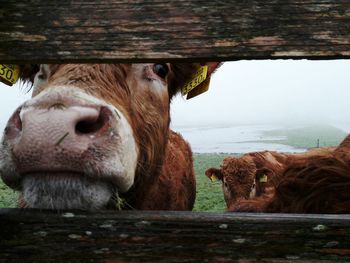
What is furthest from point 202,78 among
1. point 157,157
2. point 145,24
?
point 145,24

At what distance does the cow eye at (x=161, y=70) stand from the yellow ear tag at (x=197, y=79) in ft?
1.82

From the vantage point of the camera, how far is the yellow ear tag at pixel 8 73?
3.23 metres

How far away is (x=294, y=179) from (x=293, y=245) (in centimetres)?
109

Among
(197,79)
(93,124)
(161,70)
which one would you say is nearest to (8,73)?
(161,70)

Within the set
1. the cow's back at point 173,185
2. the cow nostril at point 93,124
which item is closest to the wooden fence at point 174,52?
the cow nostril at point 93,124

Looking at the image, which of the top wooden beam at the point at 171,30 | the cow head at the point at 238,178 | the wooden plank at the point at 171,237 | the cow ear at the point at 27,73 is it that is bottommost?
the cow head at the point at 238,178

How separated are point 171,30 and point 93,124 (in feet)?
2.36

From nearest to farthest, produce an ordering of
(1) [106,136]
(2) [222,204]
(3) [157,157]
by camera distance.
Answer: (1) [106,136], (3) [157,157], (2) [222,204]

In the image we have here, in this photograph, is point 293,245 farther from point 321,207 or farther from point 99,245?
point 321,207

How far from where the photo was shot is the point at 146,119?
2812 millimetres

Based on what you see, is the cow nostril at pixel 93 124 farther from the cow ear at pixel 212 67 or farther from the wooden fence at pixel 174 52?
the cow ear at pixel 212 67

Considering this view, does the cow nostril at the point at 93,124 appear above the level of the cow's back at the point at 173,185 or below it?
above

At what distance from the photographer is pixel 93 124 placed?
1.75m

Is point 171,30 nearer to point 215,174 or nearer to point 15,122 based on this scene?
point 15,122
